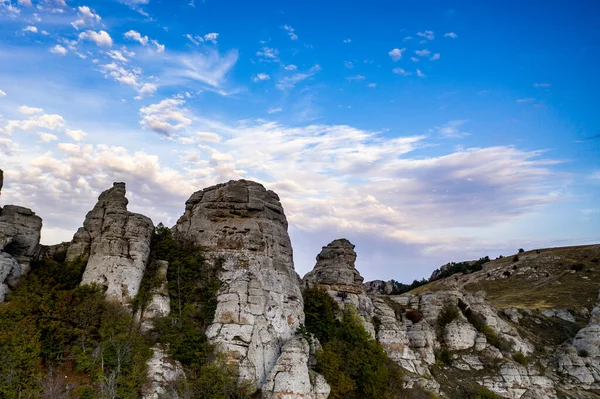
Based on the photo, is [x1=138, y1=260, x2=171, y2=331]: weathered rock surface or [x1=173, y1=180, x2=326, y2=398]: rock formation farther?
[x1=173, y1=180, x2=326, y2=398]: rock formation

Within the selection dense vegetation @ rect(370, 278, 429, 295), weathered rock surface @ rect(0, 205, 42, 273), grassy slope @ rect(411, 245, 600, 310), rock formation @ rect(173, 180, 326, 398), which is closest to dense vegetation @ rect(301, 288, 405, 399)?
rock formation @ rect(173, 180, 326, 398)

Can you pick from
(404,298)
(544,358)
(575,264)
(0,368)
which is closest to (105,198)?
(0,368)

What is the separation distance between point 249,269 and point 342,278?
18.8 metres

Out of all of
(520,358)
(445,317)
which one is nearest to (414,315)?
(445,317)

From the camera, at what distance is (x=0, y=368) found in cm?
3303

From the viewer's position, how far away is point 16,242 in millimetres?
43062

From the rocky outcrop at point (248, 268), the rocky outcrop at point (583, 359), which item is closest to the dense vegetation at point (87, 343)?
the rocky outcrop at point (248, 268)

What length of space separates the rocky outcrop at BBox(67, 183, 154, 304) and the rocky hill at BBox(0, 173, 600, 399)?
12cm

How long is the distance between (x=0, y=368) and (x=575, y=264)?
129 meters

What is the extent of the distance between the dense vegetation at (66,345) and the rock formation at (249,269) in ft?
26.0

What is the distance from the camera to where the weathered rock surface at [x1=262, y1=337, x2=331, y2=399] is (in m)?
38.0

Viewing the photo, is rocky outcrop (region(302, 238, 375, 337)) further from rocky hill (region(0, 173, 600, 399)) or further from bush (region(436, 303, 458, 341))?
bush (region(436, 303, 458, 341))

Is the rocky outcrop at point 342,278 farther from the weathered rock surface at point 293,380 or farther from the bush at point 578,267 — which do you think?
the bush at point 578,267

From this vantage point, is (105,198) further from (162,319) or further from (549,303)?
(549,303)
